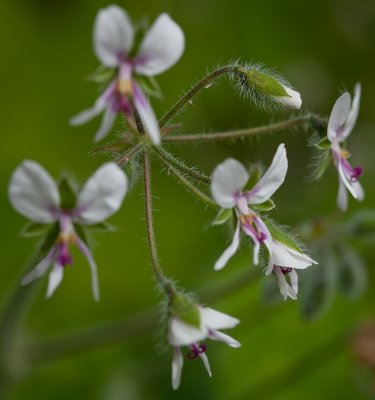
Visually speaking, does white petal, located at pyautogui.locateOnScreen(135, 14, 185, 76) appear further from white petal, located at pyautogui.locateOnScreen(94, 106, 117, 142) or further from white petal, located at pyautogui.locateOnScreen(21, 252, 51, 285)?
white petal, located at pyautogui.locateOnScreen(21, 252, 51, 285)

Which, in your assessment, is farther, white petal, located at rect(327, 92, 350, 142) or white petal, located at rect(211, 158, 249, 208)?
white petal, located at rect(327, 92, 350, 142)

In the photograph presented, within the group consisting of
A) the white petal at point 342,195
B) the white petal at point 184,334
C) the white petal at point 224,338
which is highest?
the white petal at point 342,195

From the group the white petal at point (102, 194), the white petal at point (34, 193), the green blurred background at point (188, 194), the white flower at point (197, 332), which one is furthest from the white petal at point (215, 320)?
the green blurred background at point (188, 194)

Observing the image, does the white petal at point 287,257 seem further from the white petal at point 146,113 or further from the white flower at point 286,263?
the white petal at point 146,113

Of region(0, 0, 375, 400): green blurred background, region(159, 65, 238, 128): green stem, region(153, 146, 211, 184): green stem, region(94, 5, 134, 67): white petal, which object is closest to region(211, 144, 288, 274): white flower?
region(153, 146, 211, 184): green stem

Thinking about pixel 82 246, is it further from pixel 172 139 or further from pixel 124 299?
pixel 124 299

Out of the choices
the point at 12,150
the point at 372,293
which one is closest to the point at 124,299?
the point at 12,150

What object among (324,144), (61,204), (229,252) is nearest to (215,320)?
(229,252)
